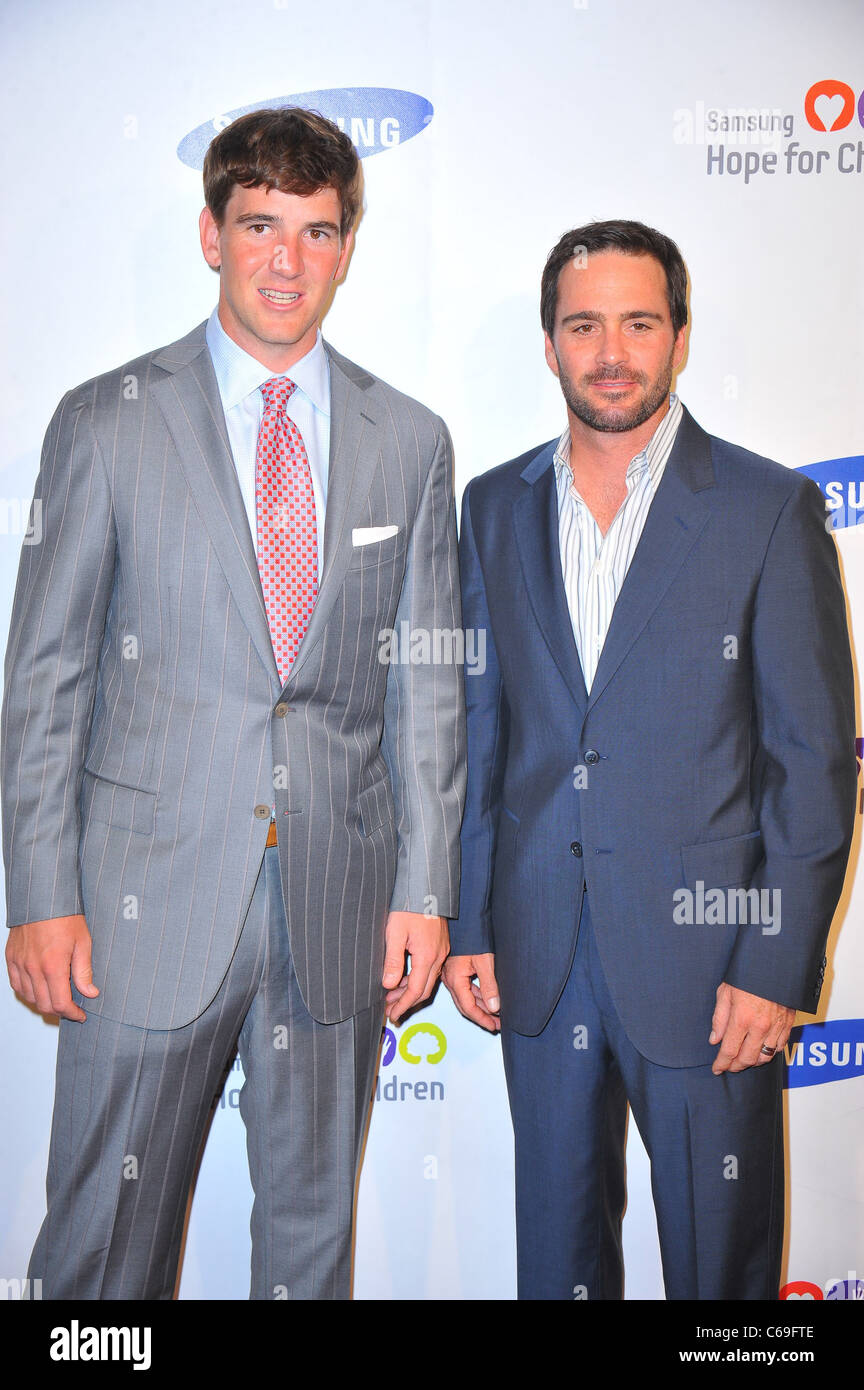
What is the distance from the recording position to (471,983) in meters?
2.25

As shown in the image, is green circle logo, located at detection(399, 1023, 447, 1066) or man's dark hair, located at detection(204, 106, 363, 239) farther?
green circle logo, located at detection(399, 1023, 447, 1066)

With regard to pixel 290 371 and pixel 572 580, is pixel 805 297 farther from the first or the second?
pixel 290 371

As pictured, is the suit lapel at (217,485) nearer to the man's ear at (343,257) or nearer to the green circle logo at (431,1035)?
the man's ear at (343,257)

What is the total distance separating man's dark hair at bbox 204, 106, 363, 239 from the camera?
6.21ft

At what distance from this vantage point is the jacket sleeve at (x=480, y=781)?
2.17m

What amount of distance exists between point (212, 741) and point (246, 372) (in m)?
0.64

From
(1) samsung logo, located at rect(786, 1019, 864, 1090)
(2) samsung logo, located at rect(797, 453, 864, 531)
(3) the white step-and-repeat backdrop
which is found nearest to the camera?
(3) the white step-and-repeat backdrop

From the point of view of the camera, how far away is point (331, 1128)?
2.01m

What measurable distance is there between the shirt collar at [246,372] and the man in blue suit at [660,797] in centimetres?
45

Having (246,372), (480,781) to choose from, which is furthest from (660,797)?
(246,372)

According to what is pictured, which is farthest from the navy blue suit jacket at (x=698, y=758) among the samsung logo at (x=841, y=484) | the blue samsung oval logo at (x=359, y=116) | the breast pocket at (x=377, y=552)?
the blue samsung oval logo at (x=359, y=116)

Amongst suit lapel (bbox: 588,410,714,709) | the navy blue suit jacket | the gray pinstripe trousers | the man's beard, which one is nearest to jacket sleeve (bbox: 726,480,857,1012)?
the navy blue suit jacket

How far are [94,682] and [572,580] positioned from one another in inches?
34.1

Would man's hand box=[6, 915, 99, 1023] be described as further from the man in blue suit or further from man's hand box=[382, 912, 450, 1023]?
the man in blue suit
